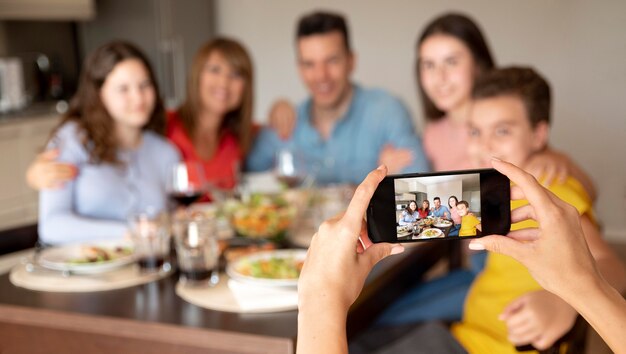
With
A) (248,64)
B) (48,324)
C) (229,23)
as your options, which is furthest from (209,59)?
(229,23)

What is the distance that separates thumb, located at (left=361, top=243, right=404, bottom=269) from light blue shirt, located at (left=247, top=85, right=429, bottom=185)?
1599mm

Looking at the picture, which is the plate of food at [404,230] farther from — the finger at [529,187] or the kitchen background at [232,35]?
the kitchen background at [232,35]

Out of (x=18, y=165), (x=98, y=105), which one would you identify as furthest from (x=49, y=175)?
(x=18, y=165)

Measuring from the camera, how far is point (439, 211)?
61cm

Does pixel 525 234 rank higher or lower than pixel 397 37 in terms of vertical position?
lower

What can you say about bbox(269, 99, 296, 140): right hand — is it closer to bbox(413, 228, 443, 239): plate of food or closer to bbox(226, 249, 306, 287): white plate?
bbox(226, 249, 306, 287): white plate

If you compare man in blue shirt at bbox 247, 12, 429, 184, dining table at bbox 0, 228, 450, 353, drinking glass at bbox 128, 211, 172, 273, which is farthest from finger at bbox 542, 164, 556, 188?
man in blue shirt at bbox 247, 12, 429, 184

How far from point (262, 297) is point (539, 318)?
435 mm

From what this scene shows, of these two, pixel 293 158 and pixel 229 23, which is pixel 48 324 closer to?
pixel 293 158

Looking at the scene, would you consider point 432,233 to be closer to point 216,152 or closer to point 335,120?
point 216,152

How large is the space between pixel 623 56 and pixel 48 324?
961mm

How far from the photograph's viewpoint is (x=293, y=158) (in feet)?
5.78

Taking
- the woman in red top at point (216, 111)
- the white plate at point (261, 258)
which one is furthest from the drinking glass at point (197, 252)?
the woman in red top at point (216, 111)

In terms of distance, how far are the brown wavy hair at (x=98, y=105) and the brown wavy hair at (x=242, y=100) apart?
30 cm
